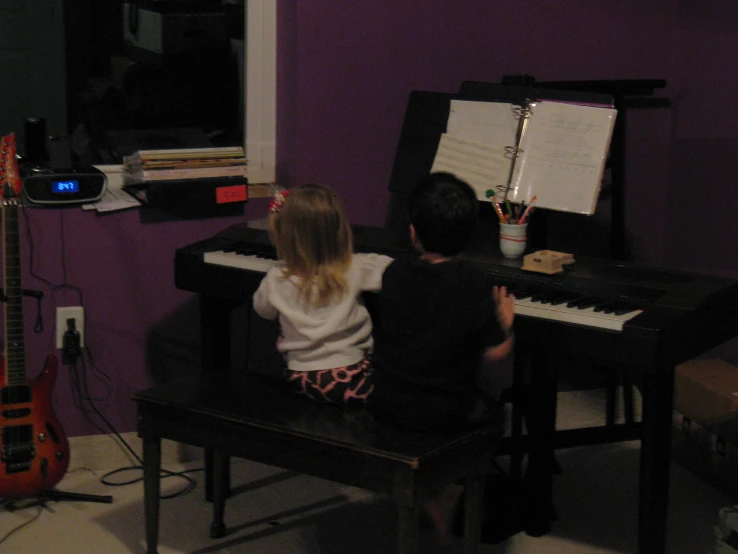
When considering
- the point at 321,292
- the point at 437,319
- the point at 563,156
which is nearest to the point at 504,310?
the point at 437,319

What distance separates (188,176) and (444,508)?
1226mm

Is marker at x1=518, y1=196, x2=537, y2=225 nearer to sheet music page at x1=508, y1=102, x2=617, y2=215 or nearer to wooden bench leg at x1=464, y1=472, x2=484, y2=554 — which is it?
sheet music page at x1=508, y1=102, x2=617, y2=215

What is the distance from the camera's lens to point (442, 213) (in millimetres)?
2123

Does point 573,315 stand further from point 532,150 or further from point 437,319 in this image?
point 532,150

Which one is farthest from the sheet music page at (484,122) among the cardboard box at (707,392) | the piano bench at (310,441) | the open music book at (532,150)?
the cardboard box at (707,392)

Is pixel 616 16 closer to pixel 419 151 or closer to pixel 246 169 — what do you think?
pixel 419 151

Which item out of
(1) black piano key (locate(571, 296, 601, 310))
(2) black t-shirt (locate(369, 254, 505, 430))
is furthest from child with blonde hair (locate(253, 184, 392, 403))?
(1) black piano key (locate(571, 296, 601, 310))

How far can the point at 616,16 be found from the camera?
3.45 metres

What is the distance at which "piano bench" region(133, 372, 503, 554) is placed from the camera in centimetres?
207

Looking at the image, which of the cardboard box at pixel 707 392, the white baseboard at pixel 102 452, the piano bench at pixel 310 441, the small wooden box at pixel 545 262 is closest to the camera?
the piano bench at pixel 310 441

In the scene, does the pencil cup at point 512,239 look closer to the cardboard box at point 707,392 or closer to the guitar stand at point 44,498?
the cardboard box at point 707,392

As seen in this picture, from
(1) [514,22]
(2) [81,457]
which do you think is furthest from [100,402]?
(1) [514,22]

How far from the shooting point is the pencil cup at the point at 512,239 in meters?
2.58

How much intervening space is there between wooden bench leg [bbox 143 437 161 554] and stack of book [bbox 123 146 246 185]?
36.6 inches
